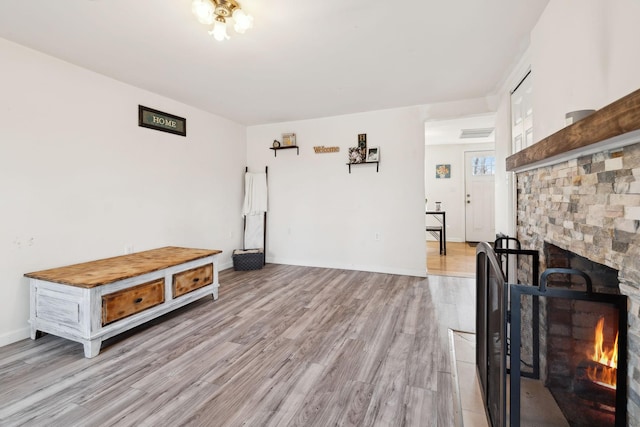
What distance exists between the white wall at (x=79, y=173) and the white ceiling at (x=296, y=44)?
26 cm

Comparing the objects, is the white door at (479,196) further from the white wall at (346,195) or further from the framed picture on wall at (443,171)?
the white wall at (346,195)

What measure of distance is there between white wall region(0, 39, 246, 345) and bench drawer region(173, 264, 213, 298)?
0.86 metres

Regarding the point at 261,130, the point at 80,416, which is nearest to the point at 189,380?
the point at 80,416

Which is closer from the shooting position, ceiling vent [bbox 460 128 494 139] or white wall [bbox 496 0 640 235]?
white wall [bbox 496 0 640 235]

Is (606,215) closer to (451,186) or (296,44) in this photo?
(296,44)

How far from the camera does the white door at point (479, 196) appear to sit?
6.65 m

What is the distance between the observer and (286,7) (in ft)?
6.28

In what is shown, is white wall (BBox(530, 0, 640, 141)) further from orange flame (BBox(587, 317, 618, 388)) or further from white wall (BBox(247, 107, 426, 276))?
white wall (BBox(247, 107, 426, 276))

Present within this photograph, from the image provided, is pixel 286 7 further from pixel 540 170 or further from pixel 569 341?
pixel 569 341

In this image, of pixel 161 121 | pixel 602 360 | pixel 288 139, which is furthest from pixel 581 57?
pixel 161 121

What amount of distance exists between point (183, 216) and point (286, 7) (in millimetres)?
2927

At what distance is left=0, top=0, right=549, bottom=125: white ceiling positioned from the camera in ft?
6.39

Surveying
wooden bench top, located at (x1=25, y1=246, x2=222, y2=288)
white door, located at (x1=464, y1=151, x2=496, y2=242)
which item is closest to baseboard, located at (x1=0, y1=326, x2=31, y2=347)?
wooden bench top, located at (x1=25, y1=246, x2=222, y2=288)

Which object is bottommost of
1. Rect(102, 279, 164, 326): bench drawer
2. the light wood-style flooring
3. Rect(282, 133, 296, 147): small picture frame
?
the light wood-style flooring
